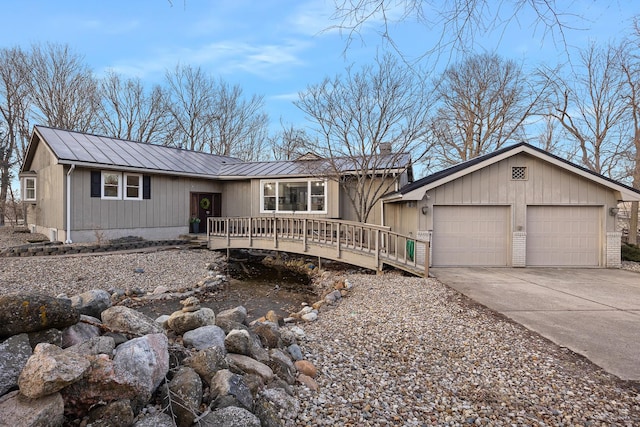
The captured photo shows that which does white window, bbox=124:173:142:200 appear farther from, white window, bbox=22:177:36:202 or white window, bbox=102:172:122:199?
white window, bbox=22:177:36:202

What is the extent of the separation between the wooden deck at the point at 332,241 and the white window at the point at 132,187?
8.99ft

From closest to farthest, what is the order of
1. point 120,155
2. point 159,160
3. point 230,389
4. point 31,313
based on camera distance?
1. point 31,313
2. point 230,389
3. point 120,155
4. point 159,160

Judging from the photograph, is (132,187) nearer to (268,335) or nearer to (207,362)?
(268,335)

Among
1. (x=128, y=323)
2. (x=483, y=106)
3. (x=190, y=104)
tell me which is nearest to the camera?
(x=128, y=323)

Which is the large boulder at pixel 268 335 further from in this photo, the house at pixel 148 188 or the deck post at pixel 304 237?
the house at pixel 148 188

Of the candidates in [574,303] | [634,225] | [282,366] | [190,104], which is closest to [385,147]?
[574,303]

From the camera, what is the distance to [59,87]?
2031 centimetres

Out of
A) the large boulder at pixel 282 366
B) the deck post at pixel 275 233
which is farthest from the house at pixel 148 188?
the large boulder at pixel 282 366

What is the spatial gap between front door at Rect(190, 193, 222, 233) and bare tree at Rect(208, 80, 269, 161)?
11.9 m

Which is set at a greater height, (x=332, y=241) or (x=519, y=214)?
(x=519, y=214)

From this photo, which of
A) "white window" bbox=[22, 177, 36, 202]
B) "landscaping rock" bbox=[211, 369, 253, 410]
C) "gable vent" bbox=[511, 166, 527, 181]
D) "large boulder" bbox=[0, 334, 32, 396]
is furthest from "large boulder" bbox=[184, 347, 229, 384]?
"white window" bbox=[22, 177, 36, 202]

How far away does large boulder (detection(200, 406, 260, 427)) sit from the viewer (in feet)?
6.79

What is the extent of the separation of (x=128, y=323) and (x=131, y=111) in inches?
978

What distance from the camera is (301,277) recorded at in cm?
1001
